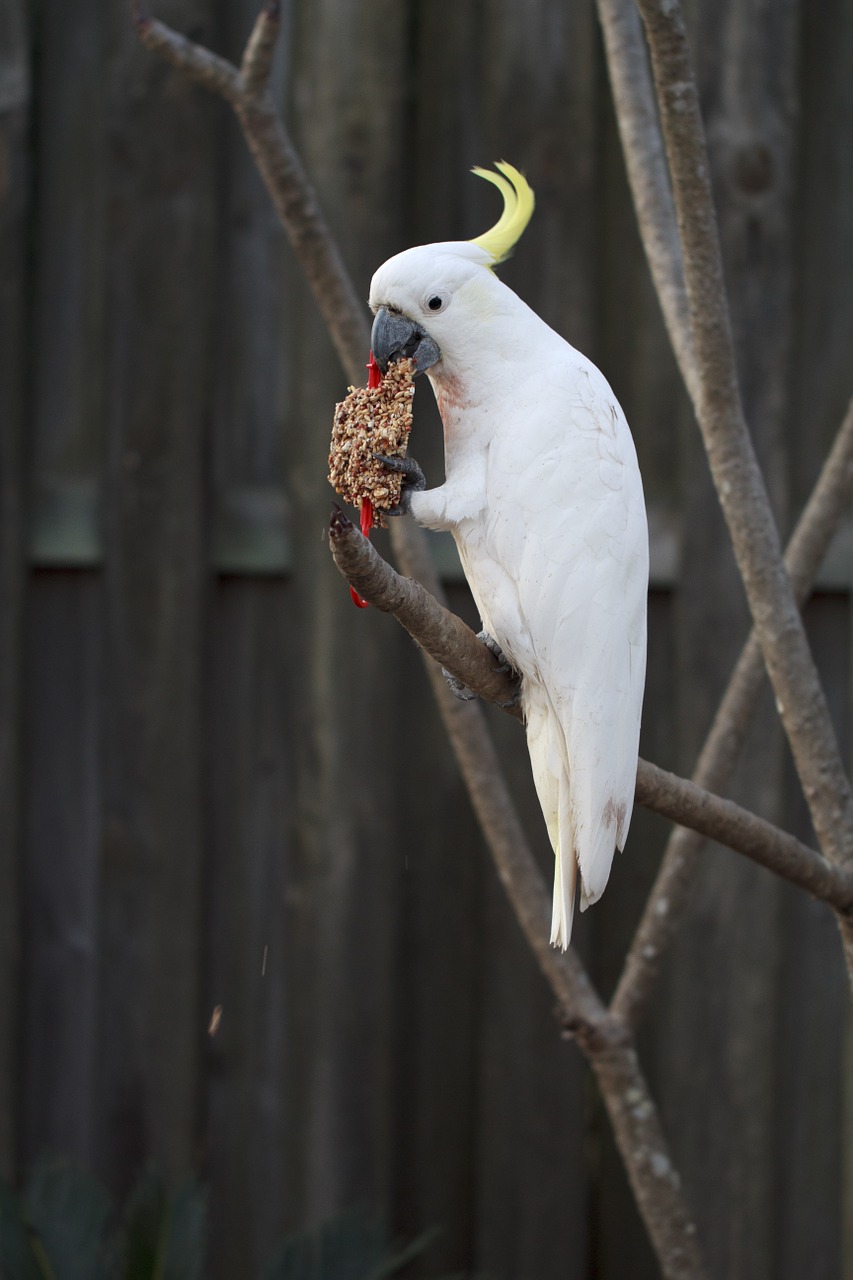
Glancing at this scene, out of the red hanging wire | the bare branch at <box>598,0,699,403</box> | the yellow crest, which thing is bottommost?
the red hanging wire

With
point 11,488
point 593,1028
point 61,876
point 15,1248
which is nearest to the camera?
point 593,1028

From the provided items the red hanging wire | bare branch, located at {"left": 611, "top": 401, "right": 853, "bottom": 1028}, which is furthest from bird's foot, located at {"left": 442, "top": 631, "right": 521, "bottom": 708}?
bare branch, located at {"left": 611, "top": 401, "right": 853, "bottom": 1028}

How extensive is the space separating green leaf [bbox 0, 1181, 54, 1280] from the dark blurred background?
28 cm

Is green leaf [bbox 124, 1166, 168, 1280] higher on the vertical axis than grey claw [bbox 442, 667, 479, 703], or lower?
lower

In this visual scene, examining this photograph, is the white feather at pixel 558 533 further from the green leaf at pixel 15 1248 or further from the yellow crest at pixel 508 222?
the green leaf at pixel 15 1248

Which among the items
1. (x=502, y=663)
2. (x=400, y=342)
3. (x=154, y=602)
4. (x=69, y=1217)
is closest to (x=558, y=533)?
(x=502, y=663)

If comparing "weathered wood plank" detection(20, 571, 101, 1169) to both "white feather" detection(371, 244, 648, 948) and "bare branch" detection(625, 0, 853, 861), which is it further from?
"bare branch" detection(625, 0, 853, 861)

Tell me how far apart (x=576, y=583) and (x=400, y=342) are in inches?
13.8

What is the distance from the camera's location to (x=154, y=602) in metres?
2.27

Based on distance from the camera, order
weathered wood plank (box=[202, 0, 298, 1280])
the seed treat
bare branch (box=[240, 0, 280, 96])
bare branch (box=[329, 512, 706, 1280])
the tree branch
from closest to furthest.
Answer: the tree branch
the seed treat
bare branch (box=[240, 0, 280, 96])
bare branch (box=[329, 512, 706, 1280])
weathered wood plank (box=[202, 0, 298, 1280])

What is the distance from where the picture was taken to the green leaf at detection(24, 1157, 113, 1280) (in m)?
2.05

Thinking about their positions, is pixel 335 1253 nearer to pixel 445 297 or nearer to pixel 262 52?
pixel 445 297

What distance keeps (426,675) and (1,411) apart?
0.84m

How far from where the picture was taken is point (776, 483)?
2.28 metres
